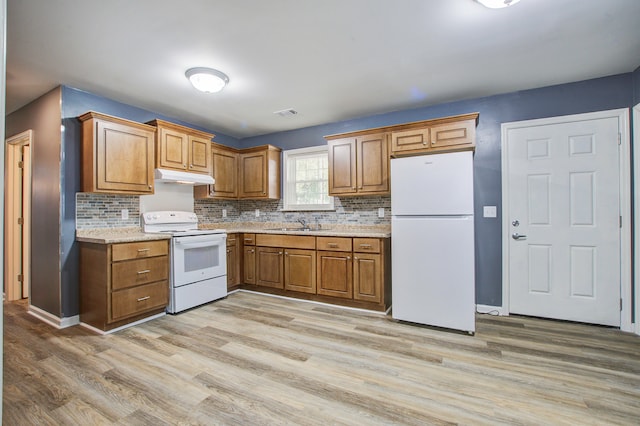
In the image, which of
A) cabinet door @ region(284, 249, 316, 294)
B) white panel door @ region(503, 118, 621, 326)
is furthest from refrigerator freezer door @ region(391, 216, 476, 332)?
cabinet door @ region(284, 249, 316, 294)

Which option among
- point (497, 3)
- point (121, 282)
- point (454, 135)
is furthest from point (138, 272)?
point (497, 3)

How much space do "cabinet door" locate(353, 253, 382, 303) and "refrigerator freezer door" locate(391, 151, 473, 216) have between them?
2.14 ft

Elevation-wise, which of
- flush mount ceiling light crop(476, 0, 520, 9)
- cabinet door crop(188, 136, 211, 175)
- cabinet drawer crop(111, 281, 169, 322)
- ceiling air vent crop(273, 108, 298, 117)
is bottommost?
cabinet drawer crop(111, 281, 169, 322)

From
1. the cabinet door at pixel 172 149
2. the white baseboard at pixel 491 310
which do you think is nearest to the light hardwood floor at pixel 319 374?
the white baseboard at pixel 491 310

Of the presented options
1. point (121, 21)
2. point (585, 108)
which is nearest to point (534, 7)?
point (585, 108)

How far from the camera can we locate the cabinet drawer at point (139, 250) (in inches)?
119

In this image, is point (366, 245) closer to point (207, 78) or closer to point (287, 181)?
point (287, 181)

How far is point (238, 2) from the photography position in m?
2.05

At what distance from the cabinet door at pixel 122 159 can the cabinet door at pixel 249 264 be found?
4.90 ft

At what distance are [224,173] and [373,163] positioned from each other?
2.26m

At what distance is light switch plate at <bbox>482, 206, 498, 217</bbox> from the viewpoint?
350cm

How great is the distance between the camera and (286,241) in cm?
414

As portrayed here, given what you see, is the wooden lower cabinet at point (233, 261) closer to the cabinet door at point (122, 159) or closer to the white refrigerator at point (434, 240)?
the cabinet door at point (122, 159)

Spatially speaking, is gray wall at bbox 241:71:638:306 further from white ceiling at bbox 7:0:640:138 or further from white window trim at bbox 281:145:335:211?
white window trim at bbox 281:145:335:211
